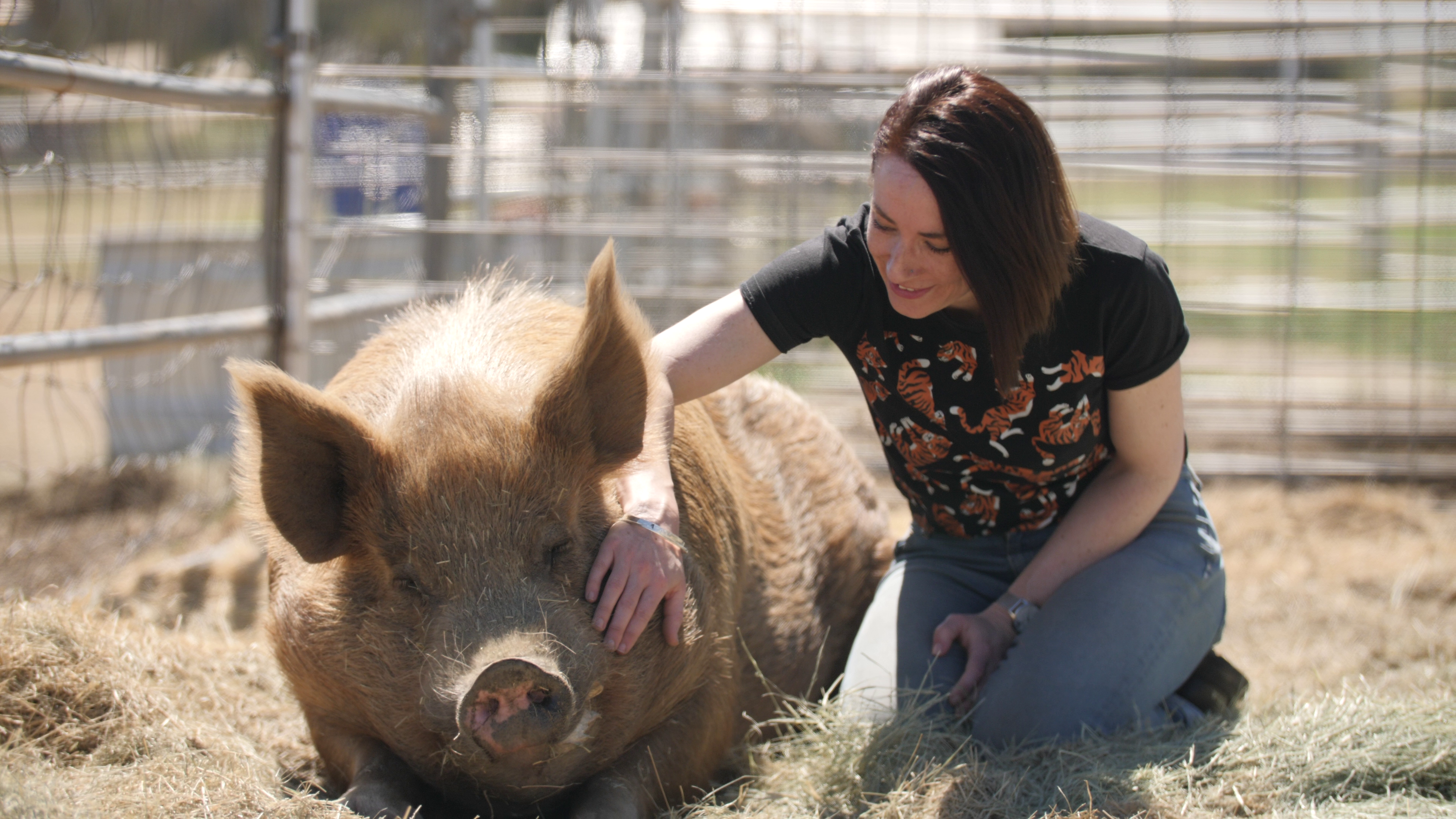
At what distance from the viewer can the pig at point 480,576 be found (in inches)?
86.4

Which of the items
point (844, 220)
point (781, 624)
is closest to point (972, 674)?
point (781, 624)

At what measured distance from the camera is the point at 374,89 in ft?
19.8

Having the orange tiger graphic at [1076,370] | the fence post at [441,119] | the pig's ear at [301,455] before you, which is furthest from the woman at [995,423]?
the fence post at [441,119]

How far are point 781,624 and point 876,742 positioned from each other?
25.4 inches

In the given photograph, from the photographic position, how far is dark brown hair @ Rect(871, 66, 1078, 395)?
8.14 ft

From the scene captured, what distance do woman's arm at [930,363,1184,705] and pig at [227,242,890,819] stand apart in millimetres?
675

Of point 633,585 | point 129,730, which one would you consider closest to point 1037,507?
point 633,585

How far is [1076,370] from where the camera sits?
9.20 ft

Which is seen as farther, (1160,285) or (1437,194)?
(1437,194)

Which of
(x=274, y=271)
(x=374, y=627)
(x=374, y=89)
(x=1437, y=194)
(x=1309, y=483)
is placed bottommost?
(x=1309, y=483)

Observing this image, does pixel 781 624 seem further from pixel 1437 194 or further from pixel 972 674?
pixel 1437 194

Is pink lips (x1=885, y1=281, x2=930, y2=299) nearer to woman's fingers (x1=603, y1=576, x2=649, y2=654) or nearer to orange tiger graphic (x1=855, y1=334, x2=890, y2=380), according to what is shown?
orange tiger graphic (x1=855, y1=334, x2=890, y2=380)

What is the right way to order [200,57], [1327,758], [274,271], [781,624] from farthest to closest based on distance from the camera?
[200,57], [274,271], [781,624], [1327,758]

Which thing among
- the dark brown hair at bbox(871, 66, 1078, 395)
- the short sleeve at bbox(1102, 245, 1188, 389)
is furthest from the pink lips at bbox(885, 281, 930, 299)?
the short sleeve at bbox(1102, 245, 1188, 389)
